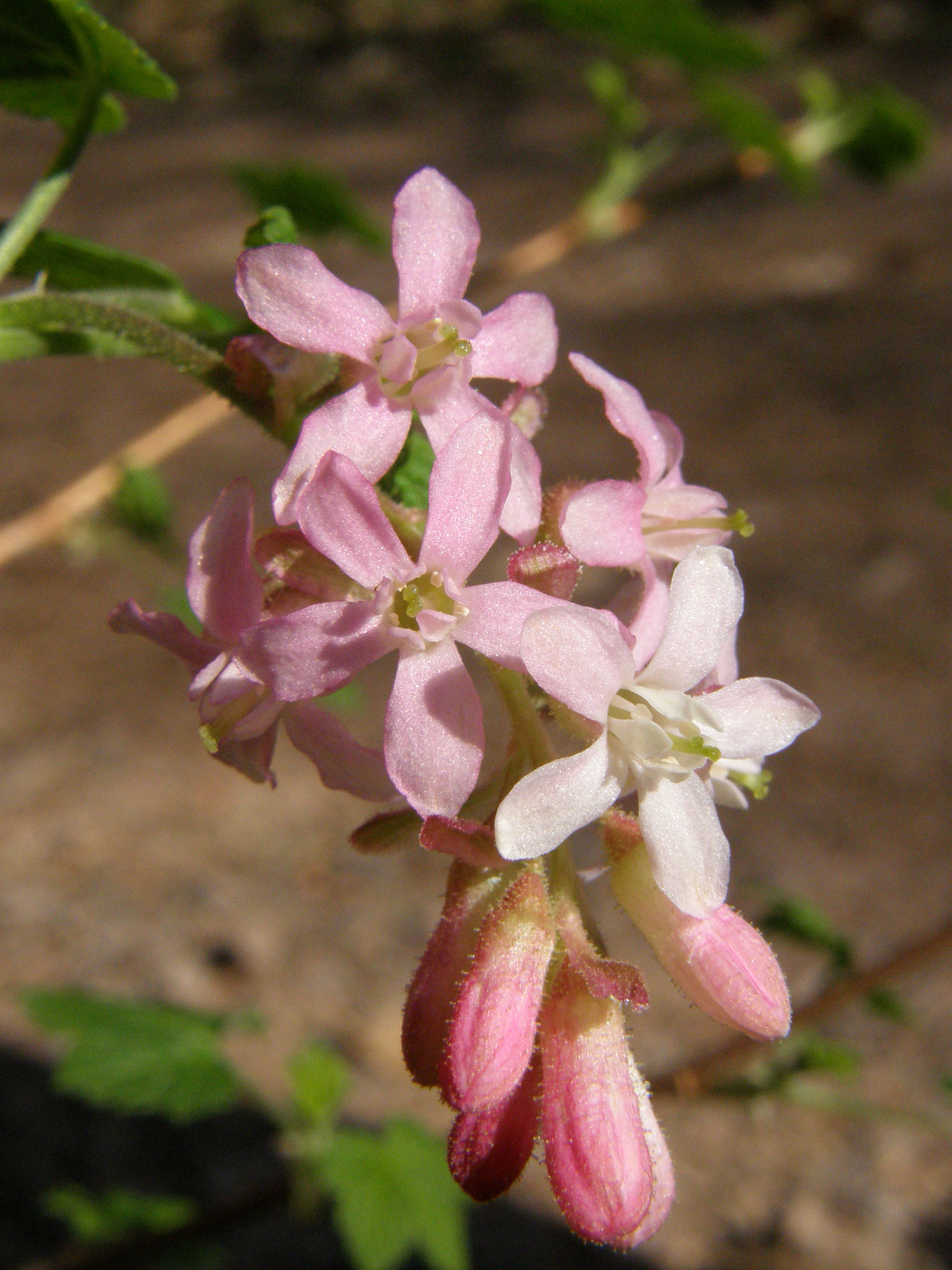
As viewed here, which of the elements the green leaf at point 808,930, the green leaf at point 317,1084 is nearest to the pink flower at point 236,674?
the green leaf at point 808,930

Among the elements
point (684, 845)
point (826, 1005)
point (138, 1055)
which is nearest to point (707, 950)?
point (684, 845)

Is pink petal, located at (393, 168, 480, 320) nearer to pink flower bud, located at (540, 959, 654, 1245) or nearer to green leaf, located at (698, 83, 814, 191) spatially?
pink flower bud, located at (540, 959, 654, 1245)

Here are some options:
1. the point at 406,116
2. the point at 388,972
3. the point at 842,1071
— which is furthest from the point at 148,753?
the point at 406,116

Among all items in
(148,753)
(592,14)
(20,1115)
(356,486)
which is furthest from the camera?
(148,753)

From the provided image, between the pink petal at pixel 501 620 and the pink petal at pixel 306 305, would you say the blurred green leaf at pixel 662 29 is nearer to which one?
the pink petal at pixel 306 305

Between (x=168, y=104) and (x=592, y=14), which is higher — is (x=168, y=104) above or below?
below

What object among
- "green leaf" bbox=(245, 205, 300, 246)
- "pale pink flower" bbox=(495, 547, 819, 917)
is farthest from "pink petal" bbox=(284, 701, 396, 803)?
"green leaf" bbox=(245, 205, 300, 246)

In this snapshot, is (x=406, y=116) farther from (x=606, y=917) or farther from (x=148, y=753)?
(x=606, y=917)
